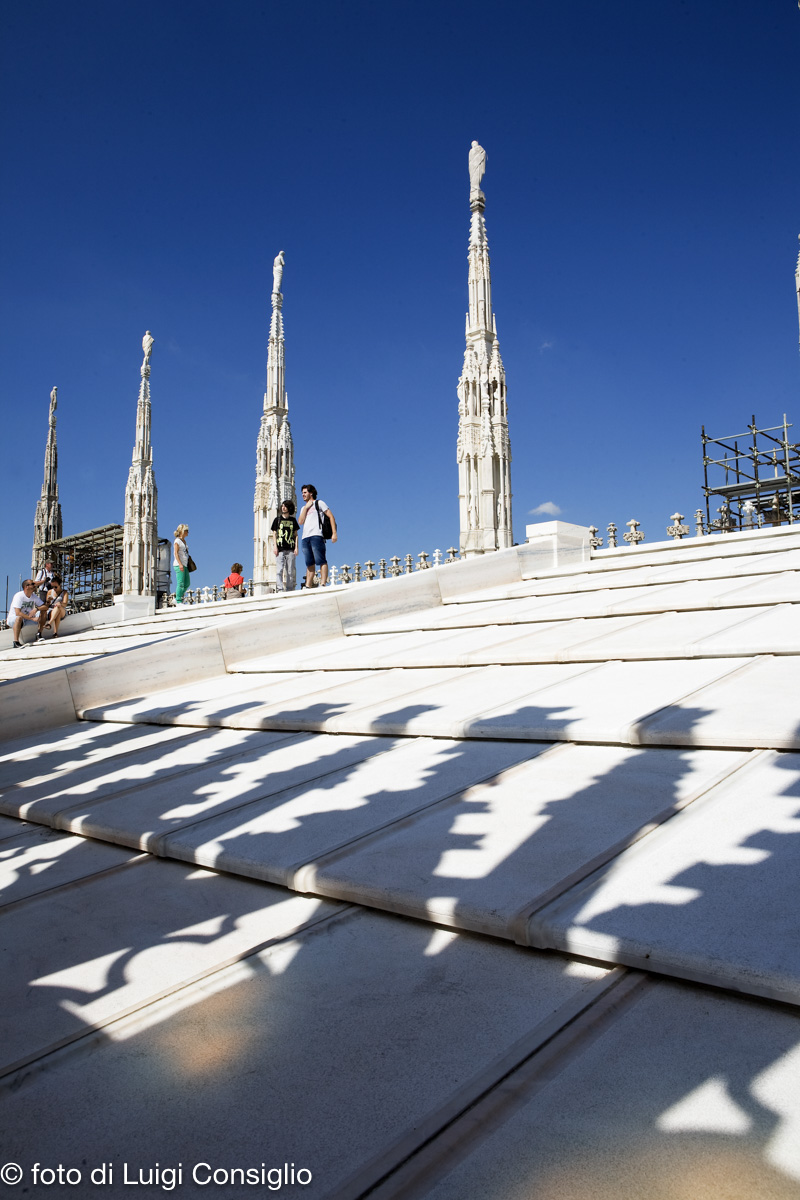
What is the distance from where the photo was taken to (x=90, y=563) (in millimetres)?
39125

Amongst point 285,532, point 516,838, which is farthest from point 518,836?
point 285,532

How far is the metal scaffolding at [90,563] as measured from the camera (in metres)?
36.4

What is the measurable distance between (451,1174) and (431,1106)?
166 millimetres

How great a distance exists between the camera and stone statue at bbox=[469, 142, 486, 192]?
21989mm

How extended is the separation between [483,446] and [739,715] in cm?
1686

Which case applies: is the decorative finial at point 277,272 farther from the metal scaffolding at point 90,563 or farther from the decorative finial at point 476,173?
the metal scaffolding at point 90,563

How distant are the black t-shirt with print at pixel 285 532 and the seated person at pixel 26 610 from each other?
16.5 ft

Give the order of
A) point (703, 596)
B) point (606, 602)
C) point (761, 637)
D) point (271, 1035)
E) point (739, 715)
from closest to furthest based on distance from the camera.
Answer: point (271, 1035) < point (739, 715) < point (761, 637) < point (703, 596) < point (606, 602)

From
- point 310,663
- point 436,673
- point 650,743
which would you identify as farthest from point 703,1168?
point 310,663

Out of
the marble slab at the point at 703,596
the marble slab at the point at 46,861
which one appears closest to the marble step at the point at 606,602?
the marble slab at the point at 703,596

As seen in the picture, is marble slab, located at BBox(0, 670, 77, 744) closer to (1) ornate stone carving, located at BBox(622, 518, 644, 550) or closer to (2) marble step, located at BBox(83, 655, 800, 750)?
(2) marble step, located at BBox(83, 655, 800, 750)

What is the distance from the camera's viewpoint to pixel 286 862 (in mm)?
2809

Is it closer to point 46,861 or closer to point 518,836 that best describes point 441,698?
point 518,836

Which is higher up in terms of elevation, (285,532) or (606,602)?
(285,532)
